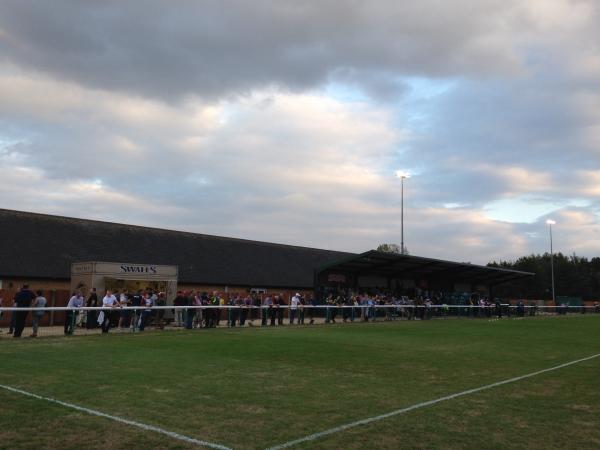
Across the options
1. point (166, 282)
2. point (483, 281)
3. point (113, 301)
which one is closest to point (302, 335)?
point (113, 301)

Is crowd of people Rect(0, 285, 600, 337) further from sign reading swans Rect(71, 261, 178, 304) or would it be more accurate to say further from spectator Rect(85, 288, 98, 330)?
sign reading swans Rect(71, 261, 178, 304)

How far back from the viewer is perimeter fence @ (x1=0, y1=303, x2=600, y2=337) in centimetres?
1905

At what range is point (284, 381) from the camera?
30.9ft

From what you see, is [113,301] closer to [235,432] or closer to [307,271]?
[235,432]

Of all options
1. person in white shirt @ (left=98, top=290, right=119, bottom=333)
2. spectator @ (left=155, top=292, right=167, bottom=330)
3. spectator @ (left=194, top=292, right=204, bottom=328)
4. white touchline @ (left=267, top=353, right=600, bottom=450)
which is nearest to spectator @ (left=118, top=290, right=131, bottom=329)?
person in white shirt @ (left=98, top=290, right=119, bottom=333)

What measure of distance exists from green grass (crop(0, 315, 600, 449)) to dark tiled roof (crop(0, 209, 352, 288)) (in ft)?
56.5

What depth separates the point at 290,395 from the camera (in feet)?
26.8

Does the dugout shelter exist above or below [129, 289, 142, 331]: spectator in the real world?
above

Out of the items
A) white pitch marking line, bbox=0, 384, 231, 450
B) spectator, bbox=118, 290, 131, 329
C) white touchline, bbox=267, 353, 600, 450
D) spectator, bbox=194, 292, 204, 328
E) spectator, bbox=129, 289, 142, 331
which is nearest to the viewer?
white pitch marking line, bbox=0, 384, 231, 450

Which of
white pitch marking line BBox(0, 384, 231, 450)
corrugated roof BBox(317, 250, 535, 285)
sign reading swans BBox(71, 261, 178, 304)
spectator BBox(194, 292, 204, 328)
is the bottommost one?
white pitch marking line BBox(0, 384, 231, 450)

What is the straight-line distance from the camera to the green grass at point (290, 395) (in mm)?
5961

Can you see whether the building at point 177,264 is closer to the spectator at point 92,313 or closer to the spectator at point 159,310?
the spectator at point 159,310

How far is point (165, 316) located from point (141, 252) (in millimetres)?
12949

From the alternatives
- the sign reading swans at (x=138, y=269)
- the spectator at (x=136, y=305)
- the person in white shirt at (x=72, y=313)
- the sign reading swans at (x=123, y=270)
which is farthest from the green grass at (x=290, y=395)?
the sign reading swans at (x=138, y=269)
